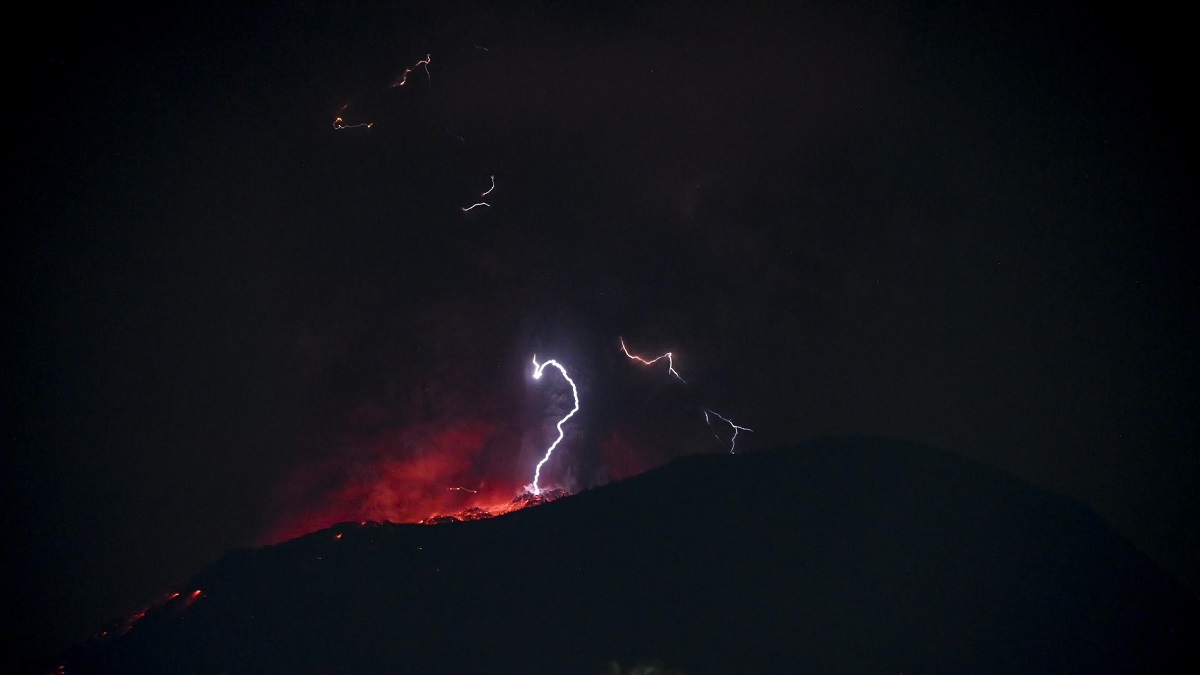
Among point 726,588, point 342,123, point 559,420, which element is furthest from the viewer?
point 342,123

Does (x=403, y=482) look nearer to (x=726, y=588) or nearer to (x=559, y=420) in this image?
(x=559, y=420)

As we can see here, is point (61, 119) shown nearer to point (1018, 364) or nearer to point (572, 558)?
point (572, 558)

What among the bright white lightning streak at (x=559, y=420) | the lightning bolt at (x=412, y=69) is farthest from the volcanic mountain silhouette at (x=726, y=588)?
the lightning bolt at (x=412, y=69)

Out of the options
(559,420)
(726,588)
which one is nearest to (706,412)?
(559,420)

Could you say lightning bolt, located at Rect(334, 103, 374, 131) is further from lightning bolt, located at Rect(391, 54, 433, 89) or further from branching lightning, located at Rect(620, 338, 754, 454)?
branching lightning, located at Rect(620, 338, 754, 454)

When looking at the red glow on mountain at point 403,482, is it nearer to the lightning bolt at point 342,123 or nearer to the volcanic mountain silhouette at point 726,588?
the volcanic mountain silhouette at point 726,588

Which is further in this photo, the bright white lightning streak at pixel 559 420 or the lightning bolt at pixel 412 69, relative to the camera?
the lightning bolt at pixel 412 69

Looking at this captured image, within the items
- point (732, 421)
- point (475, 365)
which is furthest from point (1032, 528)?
point (475, 365)

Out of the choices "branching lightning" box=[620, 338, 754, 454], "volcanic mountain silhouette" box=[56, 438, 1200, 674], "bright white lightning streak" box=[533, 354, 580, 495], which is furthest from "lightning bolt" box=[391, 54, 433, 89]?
"volcanic mountain silhouette" box=[56, 438, 1200, 674]
